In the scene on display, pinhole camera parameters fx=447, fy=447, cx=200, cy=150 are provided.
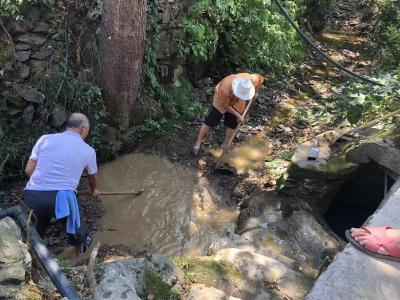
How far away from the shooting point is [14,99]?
580 centimetres

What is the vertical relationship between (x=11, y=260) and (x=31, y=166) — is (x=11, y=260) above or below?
above

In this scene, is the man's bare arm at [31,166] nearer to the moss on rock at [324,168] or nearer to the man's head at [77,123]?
the man's head at [77,123]

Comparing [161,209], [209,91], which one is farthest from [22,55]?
[209,91]

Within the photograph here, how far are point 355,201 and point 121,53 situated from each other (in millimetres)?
4049

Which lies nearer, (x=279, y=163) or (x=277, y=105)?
(x=279, y=163)

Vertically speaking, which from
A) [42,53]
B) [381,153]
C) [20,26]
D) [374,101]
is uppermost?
[374,101]

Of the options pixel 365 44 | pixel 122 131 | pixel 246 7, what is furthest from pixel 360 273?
pixel 365 44

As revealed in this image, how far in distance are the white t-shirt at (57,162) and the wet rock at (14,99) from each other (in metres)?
1.73

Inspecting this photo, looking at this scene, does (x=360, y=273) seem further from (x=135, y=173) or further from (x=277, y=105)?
(x=277, y=105)

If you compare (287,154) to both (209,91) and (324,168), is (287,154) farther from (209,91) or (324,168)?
(209,91)

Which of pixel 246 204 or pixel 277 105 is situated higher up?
pixel 277 105

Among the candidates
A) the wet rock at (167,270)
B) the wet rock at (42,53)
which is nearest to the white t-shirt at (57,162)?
the wet rock at (167,270)

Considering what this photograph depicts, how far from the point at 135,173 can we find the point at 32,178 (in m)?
2.01

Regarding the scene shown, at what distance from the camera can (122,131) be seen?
258 inches
